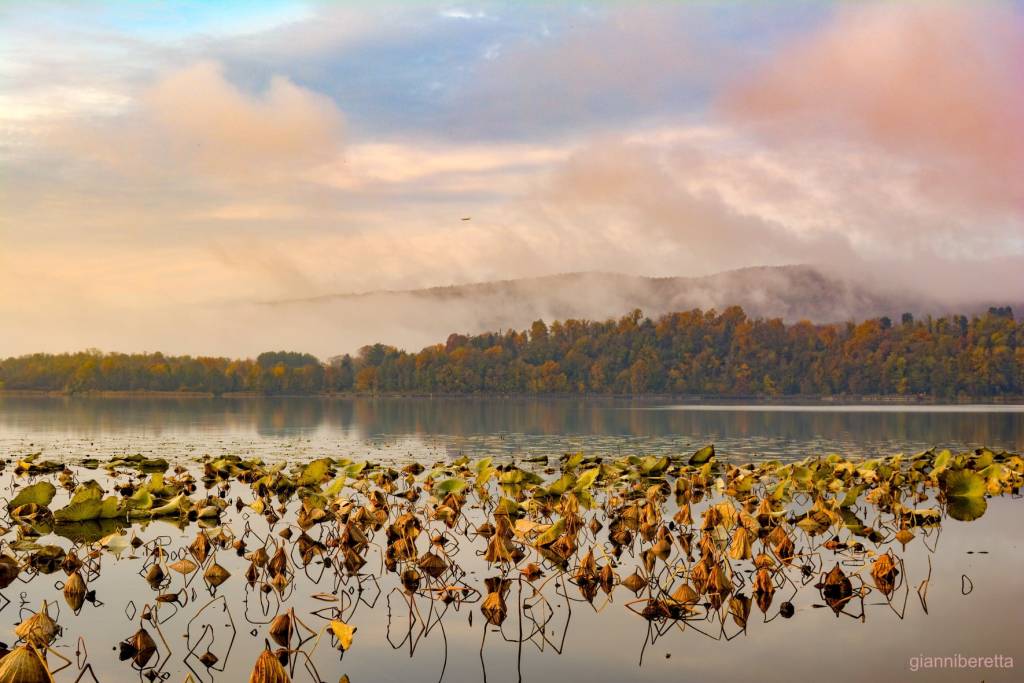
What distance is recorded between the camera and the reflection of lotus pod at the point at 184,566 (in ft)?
57.1

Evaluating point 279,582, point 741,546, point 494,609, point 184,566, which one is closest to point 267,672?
point 494,609

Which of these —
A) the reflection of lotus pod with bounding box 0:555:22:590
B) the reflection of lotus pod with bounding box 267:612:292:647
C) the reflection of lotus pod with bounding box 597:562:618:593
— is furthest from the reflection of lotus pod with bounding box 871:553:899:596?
the reflection of lotus pod with bounding box 0:555:22:590

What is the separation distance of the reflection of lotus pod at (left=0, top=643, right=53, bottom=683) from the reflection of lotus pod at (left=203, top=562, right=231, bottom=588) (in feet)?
19.0

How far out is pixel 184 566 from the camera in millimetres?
17469

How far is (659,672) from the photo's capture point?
504 inches

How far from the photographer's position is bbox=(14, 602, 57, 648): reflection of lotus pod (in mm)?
12828

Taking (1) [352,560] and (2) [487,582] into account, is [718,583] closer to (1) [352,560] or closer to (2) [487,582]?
(2) [487,582]

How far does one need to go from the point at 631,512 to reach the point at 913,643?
8.52 meters

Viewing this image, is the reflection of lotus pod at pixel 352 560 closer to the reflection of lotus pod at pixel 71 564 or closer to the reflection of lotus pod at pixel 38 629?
the reflection of lotus pod at pixel 71 564

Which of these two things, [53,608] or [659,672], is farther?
[53,608]

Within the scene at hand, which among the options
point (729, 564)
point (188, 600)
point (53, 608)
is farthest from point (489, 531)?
point (53, 608)

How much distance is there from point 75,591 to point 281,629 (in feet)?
13.3

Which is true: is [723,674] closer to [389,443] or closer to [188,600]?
→ [188,600]

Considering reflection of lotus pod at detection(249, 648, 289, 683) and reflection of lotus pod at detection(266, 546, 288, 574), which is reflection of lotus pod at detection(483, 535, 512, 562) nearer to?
reflection of lotus pod at detection(266, 546, 288, 574)
